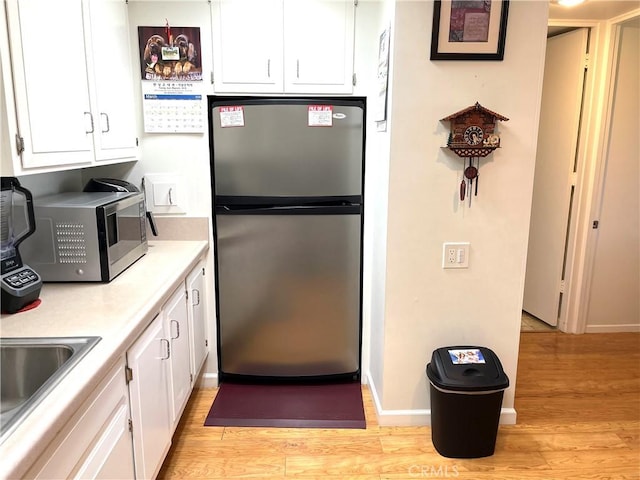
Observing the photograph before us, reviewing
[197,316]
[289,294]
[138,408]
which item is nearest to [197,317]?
[197,316]

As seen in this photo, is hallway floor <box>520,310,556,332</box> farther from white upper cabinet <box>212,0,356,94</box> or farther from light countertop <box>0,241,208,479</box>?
light countertop <box>0,241,208,479</box>

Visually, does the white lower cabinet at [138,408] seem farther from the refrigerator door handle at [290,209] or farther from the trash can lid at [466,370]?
the trash can lid at [466,370]

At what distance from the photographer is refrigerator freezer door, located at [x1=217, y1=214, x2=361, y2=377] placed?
273 centimetres

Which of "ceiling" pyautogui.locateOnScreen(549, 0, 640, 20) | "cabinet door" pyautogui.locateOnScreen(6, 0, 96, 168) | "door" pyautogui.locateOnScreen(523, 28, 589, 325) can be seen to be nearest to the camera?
"cabinet door" pyautogui.locateOnScreen(6, 0, 96, 168)

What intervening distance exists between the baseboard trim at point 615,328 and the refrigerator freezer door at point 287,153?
Result: 7.67 ft

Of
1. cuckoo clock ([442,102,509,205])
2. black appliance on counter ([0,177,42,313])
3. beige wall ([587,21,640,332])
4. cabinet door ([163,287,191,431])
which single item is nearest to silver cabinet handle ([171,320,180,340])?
cabinet door ([163,287,191,431])

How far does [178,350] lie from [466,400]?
1.35 meters

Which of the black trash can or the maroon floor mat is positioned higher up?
the black trash can

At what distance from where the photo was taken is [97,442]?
4.44ft

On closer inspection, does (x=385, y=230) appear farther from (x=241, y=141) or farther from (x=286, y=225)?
(x=241, y=141)

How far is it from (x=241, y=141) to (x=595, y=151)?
252cm

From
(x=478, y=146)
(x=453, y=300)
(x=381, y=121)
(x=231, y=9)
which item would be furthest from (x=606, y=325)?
(x=231, y=9)

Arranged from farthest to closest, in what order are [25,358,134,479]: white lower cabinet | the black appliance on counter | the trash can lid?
the trash can lid → the black appliance on counter → [25,358,134,479]: white lower cabinet

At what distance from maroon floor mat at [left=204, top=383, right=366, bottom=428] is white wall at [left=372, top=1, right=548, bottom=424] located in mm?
270
